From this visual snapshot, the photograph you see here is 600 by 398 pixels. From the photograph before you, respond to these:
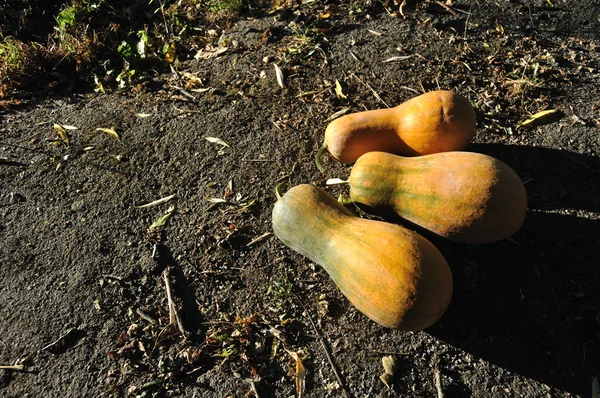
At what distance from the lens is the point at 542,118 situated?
11.4 ft

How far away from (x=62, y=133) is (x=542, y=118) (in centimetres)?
398

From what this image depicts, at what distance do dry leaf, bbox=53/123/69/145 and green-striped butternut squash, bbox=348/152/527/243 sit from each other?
2.71m

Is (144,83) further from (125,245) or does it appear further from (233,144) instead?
(125,245)

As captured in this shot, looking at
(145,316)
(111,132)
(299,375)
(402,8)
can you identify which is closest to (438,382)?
(299,375)

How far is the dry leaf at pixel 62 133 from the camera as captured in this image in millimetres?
3969

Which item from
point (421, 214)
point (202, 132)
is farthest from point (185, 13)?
point (421, 214)

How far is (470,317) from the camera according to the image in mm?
2758

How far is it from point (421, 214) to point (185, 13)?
3.56 m

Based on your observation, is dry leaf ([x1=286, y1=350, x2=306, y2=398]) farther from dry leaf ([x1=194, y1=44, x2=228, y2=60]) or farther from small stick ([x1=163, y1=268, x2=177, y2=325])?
dry leaf ([x1=194, y1=44, x2=228, y2=60])

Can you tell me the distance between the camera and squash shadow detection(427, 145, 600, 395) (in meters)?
2.59

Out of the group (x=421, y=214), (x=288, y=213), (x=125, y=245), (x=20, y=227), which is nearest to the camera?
(x=421, y=214)

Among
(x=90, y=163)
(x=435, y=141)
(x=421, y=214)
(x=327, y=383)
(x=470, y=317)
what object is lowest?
(x=327, y=383)

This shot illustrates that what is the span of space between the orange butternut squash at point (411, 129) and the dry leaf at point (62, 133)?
237 cm

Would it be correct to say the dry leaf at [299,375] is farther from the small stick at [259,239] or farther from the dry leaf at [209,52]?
the dry leaf at [209,52]
